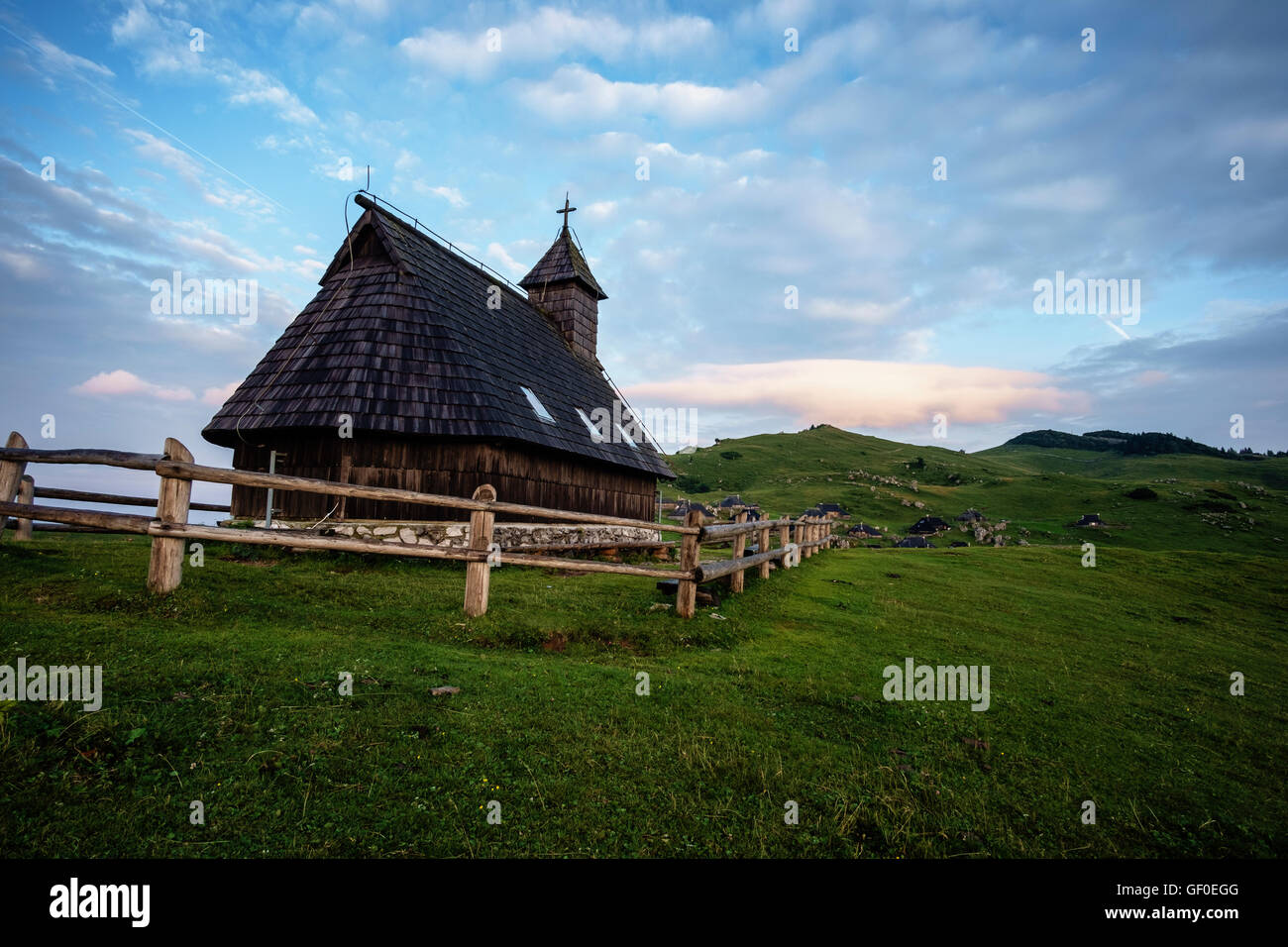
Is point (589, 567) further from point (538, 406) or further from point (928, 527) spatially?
point (928, 527)

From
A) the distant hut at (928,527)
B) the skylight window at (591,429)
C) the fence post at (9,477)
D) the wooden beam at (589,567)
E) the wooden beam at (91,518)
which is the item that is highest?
the skylight window at (591,429)

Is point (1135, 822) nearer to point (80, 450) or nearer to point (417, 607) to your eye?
point (417, 607)

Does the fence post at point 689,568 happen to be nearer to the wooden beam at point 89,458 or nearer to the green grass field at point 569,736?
the green grass field at point 569,736

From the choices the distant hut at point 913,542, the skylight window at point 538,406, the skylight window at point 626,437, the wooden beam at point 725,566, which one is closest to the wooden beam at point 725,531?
the wooden beam at point 725,566

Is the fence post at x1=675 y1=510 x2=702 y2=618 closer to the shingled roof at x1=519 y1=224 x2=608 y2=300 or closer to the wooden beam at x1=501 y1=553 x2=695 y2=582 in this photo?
the wooden beam at x1=501 y1=553 x2=695 y2=582

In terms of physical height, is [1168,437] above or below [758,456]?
above

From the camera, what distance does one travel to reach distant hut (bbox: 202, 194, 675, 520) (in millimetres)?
12766

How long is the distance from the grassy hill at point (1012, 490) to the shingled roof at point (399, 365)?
95.7ft

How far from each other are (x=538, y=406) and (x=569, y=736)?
12.4 m

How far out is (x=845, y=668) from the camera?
6.36 metres

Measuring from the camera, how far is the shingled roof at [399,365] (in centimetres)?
1271
